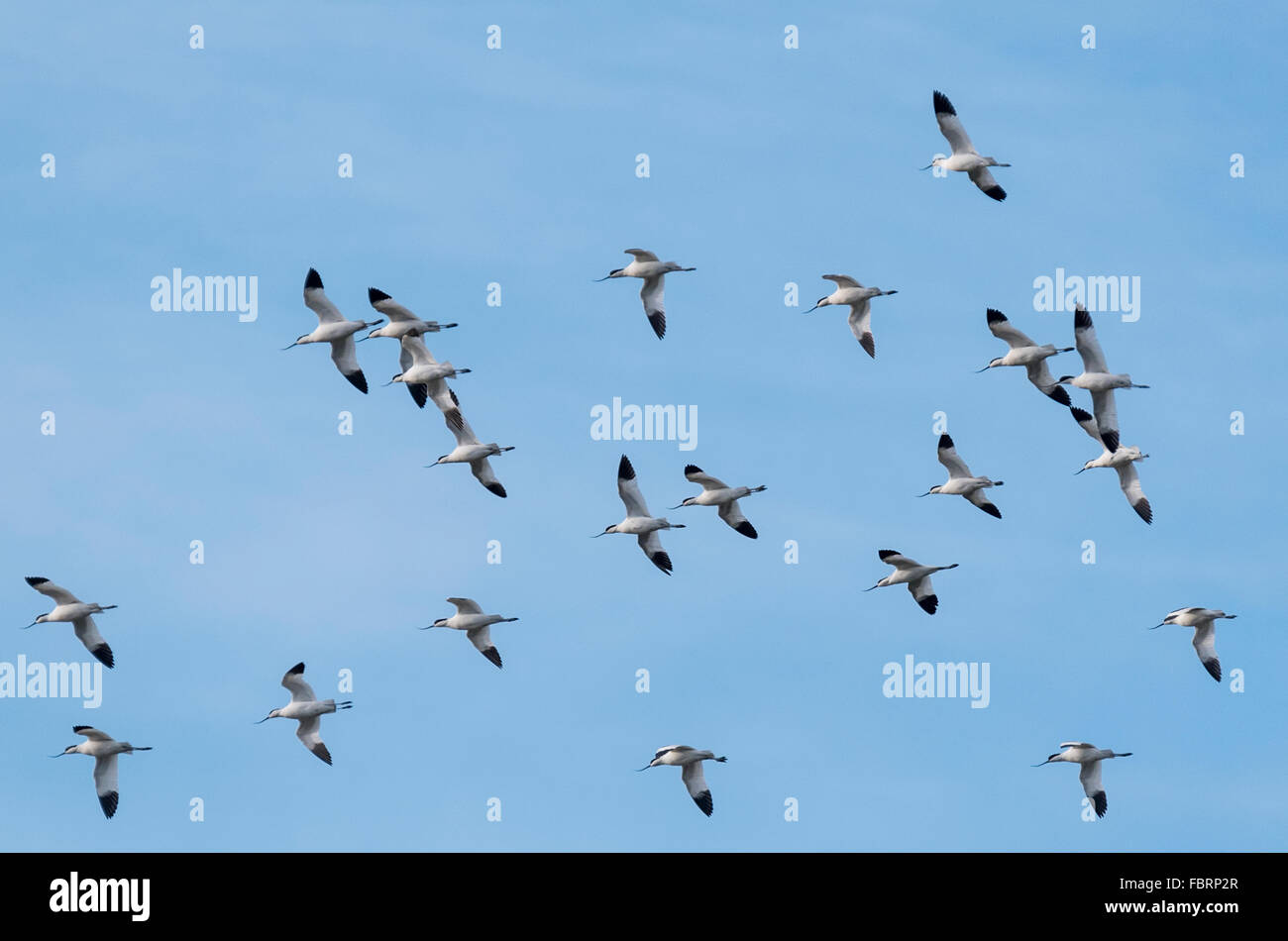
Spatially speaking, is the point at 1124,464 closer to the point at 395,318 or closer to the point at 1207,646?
the point at 1207,646

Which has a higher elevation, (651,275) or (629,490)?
(651,275)

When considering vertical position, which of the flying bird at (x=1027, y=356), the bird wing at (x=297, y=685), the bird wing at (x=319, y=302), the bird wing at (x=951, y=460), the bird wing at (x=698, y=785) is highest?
the bird wing at (x=319, y=302)

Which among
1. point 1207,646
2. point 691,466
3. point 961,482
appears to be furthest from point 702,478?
point 1207,646

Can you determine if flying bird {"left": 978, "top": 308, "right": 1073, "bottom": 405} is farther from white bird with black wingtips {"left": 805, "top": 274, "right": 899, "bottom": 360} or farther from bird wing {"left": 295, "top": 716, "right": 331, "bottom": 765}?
bird wing {"left": 295, "top": 716, "right": 331, "bottom": 765}

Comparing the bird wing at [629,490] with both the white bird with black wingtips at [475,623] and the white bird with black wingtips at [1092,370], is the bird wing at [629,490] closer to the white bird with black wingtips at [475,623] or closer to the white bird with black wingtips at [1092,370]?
the white bird with black wingtips at [475,623]

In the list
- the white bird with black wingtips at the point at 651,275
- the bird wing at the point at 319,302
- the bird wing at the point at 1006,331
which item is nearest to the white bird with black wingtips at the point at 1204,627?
the bird wing at the point at 1006,331

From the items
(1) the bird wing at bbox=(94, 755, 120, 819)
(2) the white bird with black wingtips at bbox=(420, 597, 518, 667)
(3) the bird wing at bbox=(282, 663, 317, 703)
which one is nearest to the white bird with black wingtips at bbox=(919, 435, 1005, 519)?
(2) the white bird with black wingtips at bbox=(420, 597, 518, 667)
